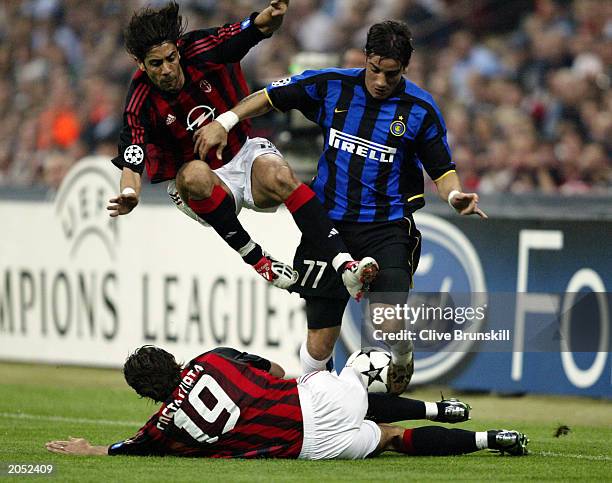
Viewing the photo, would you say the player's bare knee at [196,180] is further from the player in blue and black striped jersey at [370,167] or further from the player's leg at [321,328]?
the player's leg at [321,328]

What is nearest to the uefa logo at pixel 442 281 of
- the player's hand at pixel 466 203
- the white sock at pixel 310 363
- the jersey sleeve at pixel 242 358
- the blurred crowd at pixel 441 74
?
the blurred crowd at pixel 441 74

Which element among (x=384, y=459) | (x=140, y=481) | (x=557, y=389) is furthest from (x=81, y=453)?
(x=557, y=389)

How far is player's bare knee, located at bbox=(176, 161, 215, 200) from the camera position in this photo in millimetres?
7484

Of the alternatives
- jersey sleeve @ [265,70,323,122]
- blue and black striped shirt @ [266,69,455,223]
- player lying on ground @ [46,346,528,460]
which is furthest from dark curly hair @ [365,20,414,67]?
player lying on ground @ [46,346,528,460]

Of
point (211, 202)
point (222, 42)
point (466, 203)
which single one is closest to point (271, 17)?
point (222, 42)

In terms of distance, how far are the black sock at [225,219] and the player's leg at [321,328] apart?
0.48 m

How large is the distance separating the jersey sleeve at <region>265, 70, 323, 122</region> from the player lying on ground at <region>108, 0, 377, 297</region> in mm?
316

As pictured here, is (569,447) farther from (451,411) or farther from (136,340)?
(136,340)

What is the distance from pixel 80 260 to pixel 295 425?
597cm

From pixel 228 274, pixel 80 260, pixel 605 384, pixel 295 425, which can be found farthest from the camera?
pixel 80 260

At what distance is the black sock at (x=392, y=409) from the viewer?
7.21 metres

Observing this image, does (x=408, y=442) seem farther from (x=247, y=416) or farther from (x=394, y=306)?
(x=247, y=416)

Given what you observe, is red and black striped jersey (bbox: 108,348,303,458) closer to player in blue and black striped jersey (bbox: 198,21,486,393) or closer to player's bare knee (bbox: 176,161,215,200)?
player in blue and black striped jersey (bbox: 198,21,486,393)

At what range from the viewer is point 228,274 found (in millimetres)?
11258
